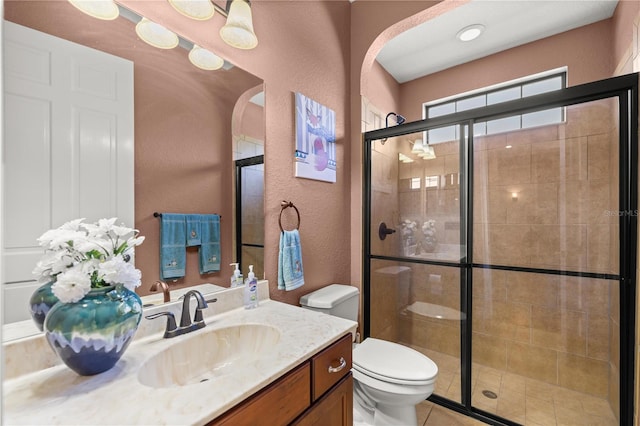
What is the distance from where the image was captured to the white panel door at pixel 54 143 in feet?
2.66

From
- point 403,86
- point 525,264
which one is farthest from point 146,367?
point 403,86

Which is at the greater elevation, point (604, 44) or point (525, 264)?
point (604, 44)

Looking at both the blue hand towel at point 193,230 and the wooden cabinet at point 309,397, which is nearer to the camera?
the wooden cabinet at point 309,397

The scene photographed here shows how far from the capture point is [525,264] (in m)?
2.06

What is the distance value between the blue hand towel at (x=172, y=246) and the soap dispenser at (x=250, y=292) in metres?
0.31

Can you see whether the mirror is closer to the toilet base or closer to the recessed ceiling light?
the toilet base

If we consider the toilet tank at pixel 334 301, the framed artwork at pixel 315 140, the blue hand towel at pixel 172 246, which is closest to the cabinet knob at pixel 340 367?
the toilet tank at pixel 334 301

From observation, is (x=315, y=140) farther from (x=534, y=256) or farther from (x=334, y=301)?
(x=534, y=256)

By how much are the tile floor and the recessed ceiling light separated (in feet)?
8.43

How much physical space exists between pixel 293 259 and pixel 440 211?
1220 millimetres

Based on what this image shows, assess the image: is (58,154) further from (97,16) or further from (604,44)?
(604,44)

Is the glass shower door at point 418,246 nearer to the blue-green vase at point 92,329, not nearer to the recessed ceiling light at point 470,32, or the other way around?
the recessed ceiling light at point 470,32

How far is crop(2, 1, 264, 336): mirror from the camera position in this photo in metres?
0.95

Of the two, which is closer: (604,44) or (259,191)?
(259,191)
